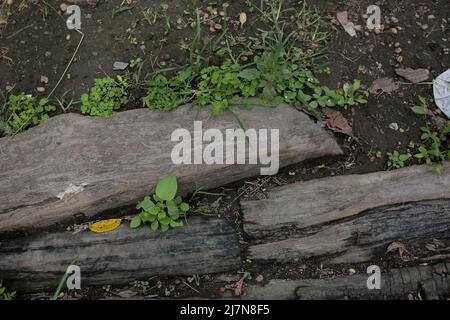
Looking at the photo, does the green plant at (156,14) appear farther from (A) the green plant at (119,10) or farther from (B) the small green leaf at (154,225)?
(B) the small green leaf at (154,225)

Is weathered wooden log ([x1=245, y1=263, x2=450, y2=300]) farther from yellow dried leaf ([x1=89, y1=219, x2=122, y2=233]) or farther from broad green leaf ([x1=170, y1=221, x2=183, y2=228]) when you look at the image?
yellow dried leaf ([x1=89, y1=219, x2=122, y2=233])

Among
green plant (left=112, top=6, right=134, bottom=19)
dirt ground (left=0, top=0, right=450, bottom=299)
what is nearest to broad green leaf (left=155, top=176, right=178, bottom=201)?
dirt ground (left=0, top=0, right=450, bottom=299)

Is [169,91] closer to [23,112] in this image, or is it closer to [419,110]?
[23,112]

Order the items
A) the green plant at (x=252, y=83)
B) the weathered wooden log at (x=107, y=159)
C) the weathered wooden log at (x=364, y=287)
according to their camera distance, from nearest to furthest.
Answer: the weathered wooden log at (x=364, y=287) < the weathered wooden log at (x=107, y=159) < the green plant at (x=252, y=83)

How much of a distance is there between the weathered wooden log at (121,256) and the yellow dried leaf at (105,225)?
3cm

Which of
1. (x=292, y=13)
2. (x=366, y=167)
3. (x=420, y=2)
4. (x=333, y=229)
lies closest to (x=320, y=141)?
(x=366, y=167)

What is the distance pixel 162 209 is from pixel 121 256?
0.39 meters

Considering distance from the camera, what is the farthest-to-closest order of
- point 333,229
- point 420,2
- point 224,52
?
1. point 420,2
2. point 224,52
3. point 333,229

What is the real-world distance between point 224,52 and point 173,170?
1.03 meters

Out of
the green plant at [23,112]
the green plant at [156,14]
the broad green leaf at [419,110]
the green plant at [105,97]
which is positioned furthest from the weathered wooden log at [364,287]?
the green plant at [156,14]

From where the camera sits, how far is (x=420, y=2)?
12.8 ft

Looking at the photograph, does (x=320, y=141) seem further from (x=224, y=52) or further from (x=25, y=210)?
(x=25, y=210)

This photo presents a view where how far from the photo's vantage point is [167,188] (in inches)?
122

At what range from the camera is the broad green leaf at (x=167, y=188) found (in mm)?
3080
